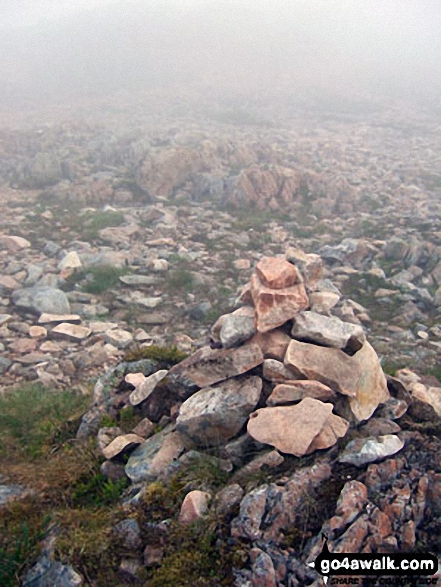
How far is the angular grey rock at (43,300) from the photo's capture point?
829cm

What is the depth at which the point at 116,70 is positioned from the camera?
155 ft

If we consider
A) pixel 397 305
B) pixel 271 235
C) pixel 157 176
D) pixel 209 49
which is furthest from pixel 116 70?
pixel 397 305

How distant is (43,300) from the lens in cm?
839

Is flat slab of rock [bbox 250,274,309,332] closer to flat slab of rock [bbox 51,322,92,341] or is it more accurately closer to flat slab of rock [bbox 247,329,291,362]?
flat slab of rock [bbox 247,329,291,362]

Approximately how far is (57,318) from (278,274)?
4591 millimetres

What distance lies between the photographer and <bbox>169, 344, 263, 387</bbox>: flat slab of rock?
438cm

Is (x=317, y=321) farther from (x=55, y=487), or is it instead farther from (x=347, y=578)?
(x=55, y=487)

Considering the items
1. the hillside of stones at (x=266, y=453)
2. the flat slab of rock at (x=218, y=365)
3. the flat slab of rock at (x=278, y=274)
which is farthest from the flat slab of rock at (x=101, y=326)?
the flat slab of rock at (x=278, y=274)

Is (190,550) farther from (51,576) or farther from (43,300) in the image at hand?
(43,300)

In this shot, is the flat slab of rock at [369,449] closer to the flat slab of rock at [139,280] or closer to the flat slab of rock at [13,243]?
the flat slab of rock at [139,280]

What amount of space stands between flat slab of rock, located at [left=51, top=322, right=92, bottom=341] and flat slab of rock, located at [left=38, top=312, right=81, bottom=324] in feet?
0.68

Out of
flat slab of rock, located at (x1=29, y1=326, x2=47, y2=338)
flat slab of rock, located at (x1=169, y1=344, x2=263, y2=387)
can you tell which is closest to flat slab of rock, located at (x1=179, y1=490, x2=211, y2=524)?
flat slab of rock, located at (x1=169, y1=344, x2=263, y2=387)

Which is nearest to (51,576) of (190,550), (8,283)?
(190,550)

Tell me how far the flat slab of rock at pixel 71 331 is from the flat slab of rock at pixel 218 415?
3.90 meters
